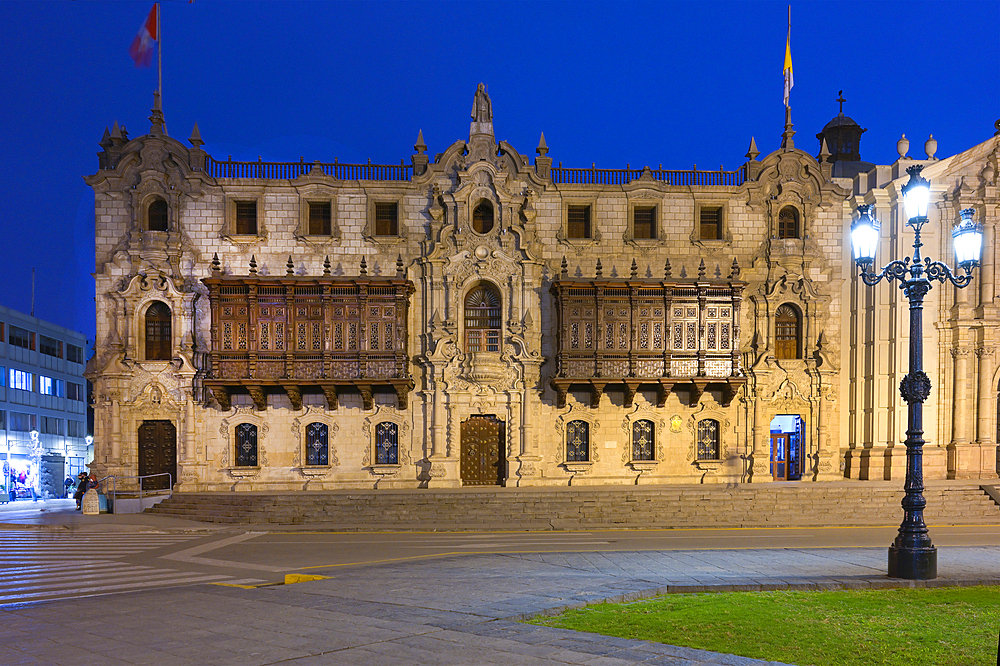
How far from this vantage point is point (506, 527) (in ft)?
84.0

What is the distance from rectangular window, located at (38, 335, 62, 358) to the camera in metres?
61.6

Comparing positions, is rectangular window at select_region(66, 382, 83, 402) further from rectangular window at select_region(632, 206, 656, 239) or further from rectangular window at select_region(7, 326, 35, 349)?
rectangular window at select_region(632, 206, 656, 239)

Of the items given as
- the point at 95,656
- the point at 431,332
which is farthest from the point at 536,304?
the point at 95,656

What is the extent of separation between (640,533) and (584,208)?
1572 centimetres

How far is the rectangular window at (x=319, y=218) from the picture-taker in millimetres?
33125

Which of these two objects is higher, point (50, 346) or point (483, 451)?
point (50, 346)

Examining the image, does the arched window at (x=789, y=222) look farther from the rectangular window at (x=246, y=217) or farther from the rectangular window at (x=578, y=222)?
the rectangular window at (x=246, y=217)

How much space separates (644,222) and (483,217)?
7.58 meters

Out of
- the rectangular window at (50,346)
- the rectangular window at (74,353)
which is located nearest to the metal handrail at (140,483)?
the rectangular window at (50,346)

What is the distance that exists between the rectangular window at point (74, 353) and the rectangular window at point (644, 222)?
5630 cm

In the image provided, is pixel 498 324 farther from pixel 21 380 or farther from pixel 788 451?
pixel 21 380

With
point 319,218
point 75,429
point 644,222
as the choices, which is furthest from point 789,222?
point 75,429

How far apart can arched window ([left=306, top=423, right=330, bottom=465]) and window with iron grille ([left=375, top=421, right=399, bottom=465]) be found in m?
2.20

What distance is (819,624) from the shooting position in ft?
33.2
